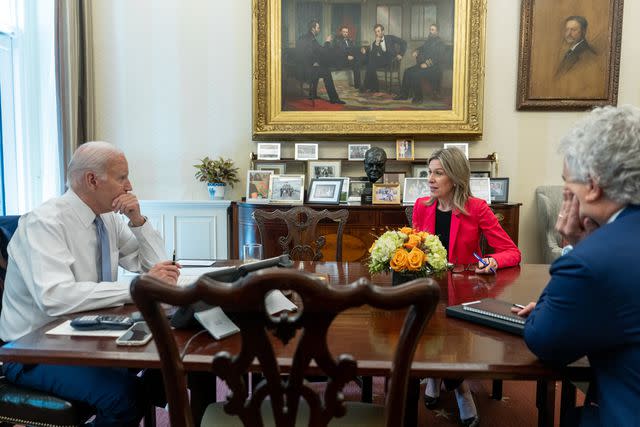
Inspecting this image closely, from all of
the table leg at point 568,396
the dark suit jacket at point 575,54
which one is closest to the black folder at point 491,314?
the table leg at point 568,396

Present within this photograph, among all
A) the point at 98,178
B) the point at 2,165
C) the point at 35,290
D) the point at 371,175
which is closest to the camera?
the point at 35,290

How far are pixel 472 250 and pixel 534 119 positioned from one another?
8.42 ft

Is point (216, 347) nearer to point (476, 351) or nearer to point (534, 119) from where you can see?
point (476, 351)

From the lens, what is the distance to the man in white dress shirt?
4.65ft

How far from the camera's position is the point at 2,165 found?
12.5 feet

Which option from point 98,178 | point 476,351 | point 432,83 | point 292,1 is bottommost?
point 476,351

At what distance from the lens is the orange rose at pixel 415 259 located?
1.62 metres

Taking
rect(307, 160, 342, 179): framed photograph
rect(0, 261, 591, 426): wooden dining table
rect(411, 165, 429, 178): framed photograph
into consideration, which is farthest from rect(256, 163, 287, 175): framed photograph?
rect(0, 261, 591, 426): wooden dining table

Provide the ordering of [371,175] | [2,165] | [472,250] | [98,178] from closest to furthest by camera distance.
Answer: [98,178] → [472,250] → [2,165] → [371,175]

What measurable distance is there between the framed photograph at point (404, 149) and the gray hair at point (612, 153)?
335 centimetres

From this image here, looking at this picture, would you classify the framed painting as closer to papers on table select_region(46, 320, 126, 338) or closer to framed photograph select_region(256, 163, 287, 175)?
framed photograph select_region(256, 163, 287, 175)

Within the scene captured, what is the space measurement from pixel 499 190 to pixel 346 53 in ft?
6.72

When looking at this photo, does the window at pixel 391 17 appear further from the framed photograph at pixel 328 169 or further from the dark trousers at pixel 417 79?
the framed photograph at pixel 328 169

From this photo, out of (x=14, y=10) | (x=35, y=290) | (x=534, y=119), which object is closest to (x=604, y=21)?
(x=534, y=119)
